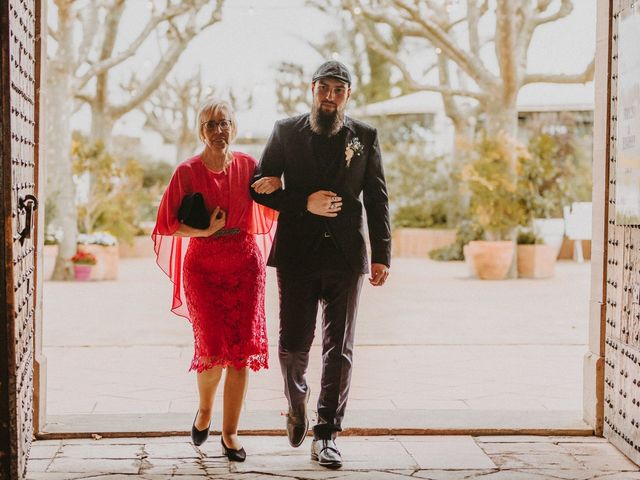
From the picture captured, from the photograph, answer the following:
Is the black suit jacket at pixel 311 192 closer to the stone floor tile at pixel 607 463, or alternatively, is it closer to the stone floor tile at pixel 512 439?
the stone floor tile at pixel 512 439

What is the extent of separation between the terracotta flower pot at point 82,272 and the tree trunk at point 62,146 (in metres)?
0.08

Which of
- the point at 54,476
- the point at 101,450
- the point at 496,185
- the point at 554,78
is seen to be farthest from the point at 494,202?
the point at 54,476

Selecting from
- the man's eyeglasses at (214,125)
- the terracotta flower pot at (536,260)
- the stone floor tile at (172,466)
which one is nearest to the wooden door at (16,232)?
the stone floor tile at (172,466)

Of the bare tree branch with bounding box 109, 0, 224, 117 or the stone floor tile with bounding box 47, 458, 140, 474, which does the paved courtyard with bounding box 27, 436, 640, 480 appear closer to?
the stone floor tile with bounding box 47, 458, 140, 474

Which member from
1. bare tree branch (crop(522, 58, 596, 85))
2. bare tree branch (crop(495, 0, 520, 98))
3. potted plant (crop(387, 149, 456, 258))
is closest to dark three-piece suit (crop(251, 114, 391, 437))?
bare tree branch (crop(495, 0, 520, 98))

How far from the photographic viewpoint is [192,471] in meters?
4.23

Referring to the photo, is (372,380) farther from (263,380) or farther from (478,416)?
(478,416)

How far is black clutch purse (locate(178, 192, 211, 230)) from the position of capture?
169 inches

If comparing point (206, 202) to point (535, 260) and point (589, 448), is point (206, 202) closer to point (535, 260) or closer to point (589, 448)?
point (589, 448)

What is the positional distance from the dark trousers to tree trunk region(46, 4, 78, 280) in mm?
10914

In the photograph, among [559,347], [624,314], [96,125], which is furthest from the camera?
[96,125]

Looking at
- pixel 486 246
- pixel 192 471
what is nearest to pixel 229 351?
pixel 192 471

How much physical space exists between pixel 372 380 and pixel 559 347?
2.22 metres

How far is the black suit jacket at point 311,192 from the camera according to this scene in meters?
4.36
